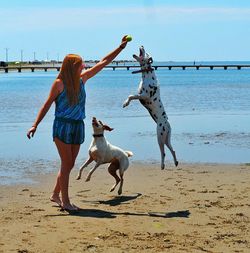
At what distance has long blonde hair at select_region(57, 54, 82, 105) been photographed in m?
8.38

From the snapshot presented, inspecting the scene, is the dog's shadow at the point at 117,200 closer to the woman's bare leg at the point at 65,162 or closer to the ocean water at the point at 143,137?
the woman's bare leg at the point at 65,162

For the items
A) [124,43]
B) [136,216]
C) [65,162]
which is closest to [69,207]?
[65,162]

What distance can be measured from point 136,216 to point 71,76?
6.96ft

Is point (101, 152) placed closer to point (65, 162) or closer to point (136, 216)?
point (65, 162)

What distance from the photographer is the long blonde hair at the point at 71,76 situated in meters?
8.38

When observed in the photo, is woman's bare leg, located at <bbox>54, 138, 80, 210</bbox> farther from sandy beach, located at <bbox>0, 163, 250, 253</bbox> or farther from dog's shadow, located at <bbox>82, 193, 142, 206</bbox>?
dog's shadow, located at <bbox>82, 193, 142, 206</bbox>

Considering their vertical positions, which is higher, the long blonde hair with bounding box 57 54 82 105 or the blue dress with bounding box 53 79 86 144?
the long blonde hair with bounding box 57 54 82 105

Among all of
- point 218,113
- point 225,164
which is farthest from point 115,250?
point 218,113

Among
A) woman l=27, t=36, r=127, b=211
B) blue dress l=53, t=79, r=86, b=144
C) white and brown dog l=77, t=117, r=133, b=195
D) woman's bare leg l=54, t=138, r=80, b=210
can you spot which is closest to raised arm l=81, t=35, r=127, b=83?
woman l=27, t=36, r=127, b=211

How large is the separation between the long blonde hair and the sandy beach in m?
1.64

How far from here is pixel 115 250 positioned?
696cm

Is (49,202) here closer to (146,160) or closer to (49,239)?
(49,239)

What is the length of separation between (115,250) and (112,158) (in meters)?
3.11

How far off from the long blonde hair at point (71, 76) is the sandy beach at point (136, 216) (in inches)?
64.6
